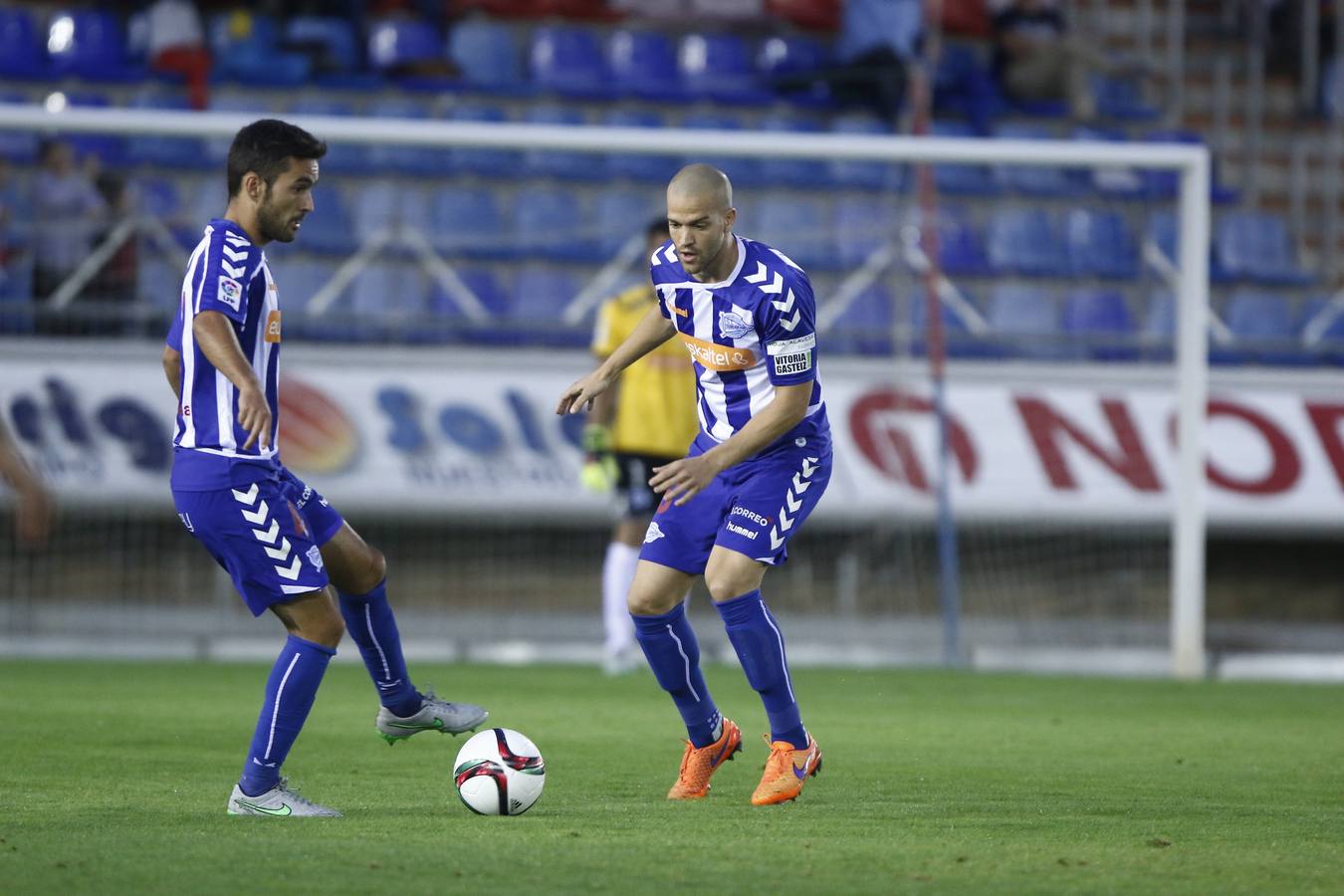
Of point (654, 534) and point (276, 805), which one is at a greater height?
point (654, 534)

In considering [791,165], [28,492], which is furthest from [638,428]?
[28,492]

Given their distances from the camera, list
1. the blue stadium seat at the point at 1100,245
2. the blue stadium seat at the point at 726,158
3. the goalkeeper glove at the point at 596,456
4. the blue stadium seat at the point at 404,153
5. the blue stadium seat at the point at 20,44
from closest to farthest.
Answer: the goalkeeper glove at the point at 596,456, the blue stadium seat at the point at 1100,245, the blue stadium seat at the point at 726,158, the blue stadium seat at the point at 404,153, the blue stadium seat at the point at 20,44

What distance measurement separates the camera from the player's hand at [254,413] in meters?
4.96

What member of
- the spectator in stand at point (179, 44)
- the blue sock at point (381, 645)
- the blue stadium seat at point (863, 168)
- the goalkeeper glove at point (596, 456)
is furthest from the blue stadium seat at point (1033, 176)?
the blue sock at point (381, 645)

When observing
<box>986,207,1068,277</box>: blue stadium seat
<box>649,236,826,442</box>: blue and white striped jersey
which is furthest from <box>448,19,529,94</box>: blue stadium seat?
<box>649,236,826,442</box>: blue and white striped jersey

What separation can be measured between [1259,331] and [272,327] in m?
10.3

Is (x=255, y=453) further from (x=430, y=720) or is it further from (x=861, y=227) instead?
(x=861, y=227)

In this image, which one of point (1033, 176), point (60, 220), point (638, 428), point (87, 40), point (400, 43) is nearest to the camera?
point (638, 428)

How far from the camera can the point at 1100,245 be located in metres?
13.5

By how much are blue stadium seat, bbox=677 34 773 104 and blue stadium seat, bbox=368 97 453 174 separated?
7.93 feet

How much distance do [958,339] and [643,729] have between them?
5720 mm

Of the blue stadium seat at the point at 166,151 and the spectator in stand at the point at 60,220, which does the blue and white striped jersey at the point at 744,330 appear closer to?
the spectator in stand at the point at 60,220

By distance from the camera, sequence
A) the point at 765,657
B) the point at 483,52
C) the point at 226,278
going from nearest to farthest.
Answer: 1. the point at 226,278
2. the point at 765,657
3. the point at 483,52

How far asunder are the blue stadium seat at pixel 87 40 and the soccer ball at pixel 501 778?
11338mm
